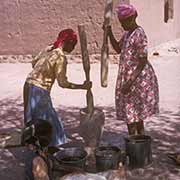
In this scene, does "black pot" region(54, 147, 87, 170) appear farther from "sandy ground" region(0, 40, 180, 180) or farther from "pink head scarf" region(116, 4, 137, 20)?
"pink head scarf" region(116, 4, 137, 20)

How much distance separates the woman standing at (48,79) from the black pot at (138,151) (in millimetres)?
719

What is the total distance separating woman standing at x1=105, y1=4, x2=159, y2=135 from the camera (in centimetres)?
535

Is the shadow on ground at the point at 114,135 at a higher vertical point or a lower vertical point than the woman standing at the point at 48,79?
lower

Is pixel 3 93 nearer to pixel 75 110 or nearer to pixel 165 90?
pixel 75 110

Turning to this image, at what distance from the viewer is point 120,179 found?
420 cm

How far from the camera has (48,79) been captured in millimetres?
5230

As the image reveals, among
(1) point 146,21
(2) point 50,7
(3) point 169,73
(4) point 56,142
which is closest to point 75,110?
(4) point 56,142

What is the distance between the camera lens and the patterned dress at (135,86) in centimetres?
538

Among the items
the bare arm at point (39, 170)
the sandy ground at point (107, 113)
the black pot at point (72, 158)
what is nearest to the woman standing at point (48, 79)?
the black pot at point (72, 158)

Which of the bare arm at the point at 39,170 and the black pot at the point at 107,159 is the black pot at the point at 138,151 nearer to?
the black pot at the point at 107,159

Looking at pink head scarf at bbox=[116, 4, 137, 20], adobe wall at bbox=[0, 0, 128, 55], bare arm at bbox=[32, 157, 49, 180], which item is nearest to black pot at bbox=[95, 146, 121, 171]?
bare arm at bbox=[32, 157, 49, 180]

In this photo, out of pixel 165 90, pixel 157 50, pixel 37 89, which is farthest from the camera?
pixel 157 50

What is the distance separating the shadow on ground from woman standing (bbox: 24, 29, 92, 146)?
0.61 m

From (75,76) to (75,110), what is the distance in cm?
327
